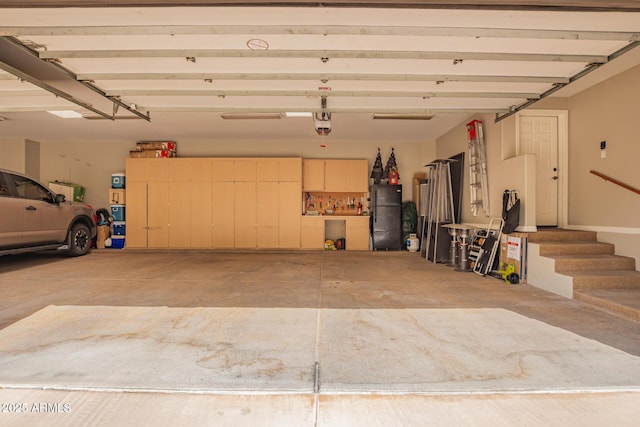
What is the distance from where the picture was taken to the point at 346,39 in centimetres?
278

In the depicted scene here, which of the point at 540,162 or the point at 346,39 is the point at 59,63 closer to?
the point at 346,39

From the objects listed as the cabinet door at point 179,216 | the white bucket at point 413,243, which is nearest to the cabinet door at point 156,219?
the cabinet door at point 179,216

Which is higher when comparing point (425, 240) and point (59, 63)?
point (59, 63)

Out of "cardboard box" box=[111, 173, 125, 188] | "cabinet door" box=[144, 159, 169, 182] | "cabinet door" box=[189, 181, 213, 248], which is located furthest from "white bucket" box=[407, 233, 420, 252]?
"cardboard box" box=[111, 173, 125, 188]

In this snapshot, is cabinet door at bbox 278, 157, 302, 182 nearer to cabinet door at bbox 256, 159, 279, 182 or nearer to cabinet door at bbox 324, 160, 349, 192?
cabinet door at bbox 256, 159, 279, 182

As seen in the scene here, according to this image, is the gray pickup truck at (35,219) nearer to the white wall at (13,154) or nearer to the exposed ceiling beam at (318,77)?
the exposed ceiling beam at (318,77)

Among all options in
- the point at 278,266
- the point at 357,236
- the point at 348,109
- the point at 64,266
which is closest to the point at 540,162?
the point at 348,109

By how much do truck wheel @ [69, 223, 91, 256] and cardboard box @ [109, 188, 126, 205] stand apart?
4.19 ft

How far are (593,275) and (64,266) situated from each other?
7.86 metres

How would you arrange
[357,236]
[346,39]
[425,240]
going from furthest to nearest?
1. [357,236]
2. [425,240]
3. [346,39]

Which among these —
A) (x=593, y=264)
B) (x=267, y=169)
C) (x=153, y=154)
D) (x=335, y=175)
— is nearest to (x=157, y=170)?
(x=153, y=154)

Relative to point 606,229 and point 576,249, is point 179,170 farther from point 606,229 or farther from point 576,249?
point 606,229

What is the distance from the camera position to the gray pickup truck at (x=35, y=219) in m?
4.69

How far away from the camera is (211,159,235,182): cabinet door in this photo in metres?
7.53
